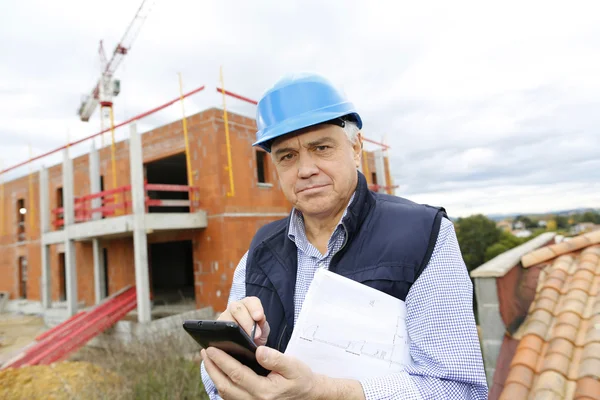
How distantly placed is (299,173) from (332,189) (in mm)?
140

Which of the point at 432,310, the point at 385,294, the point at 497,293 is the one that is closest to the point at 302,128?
the point at 385,294

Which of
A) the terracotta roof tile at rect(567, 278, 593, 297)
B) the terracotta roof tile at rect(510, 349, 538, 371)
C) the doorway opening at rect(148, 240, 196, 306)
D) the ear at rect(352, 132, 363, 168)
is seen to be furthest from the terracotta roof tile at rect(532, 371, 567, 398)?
the doorway opening at rect(148, 240, 196, 306)

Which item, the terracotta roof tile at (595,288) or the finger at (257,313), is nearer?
the finger at (257,313)

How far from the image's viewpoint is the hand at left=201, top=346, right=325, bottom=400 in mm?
927

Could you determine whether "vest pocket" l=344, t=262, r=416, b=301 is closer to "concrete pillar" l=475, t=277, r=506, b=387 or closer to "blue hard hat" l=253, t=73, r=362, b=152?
"blue hard hat" l=253, t=73, r=362, b=152

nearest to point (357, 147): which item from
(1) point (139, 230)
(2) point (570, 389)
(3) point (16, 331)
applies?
(2) point (570, 389)

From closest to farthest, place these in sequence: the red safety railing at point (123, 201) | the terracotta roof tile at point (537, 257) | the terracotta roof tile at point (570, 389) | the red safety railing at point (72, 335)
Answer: the terracotta roof tile at point (570, 389), the terracotta roof tile at point (537, 257), the red safety railing at point (72, 335), the red safety railing at point (123, 201)

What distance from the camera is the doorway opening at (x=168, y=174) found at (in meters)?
12.9

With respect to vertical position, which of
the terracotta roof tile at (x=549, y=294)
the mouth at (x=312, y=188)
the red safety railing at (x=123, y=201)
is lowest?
the terracotta roof tile at (x=549, y=294)

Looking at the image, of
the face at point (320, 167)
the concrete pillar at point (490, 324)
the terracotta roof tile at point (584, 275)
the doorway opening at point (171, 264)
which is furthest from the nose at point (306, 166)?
the doorway opening at point (171, 264)

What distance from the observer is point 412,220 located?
124 centimetres

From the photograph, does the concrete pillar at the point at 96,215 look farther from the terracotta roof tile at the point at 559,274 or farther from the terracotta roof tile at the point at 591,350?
the terracotta roof tile at the point at 591,350

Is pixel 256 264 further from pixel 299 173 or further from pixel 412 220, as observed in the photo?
pixel 412 220

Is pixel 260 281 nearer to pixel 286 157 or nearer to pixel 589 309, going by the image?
pixel 286 157
